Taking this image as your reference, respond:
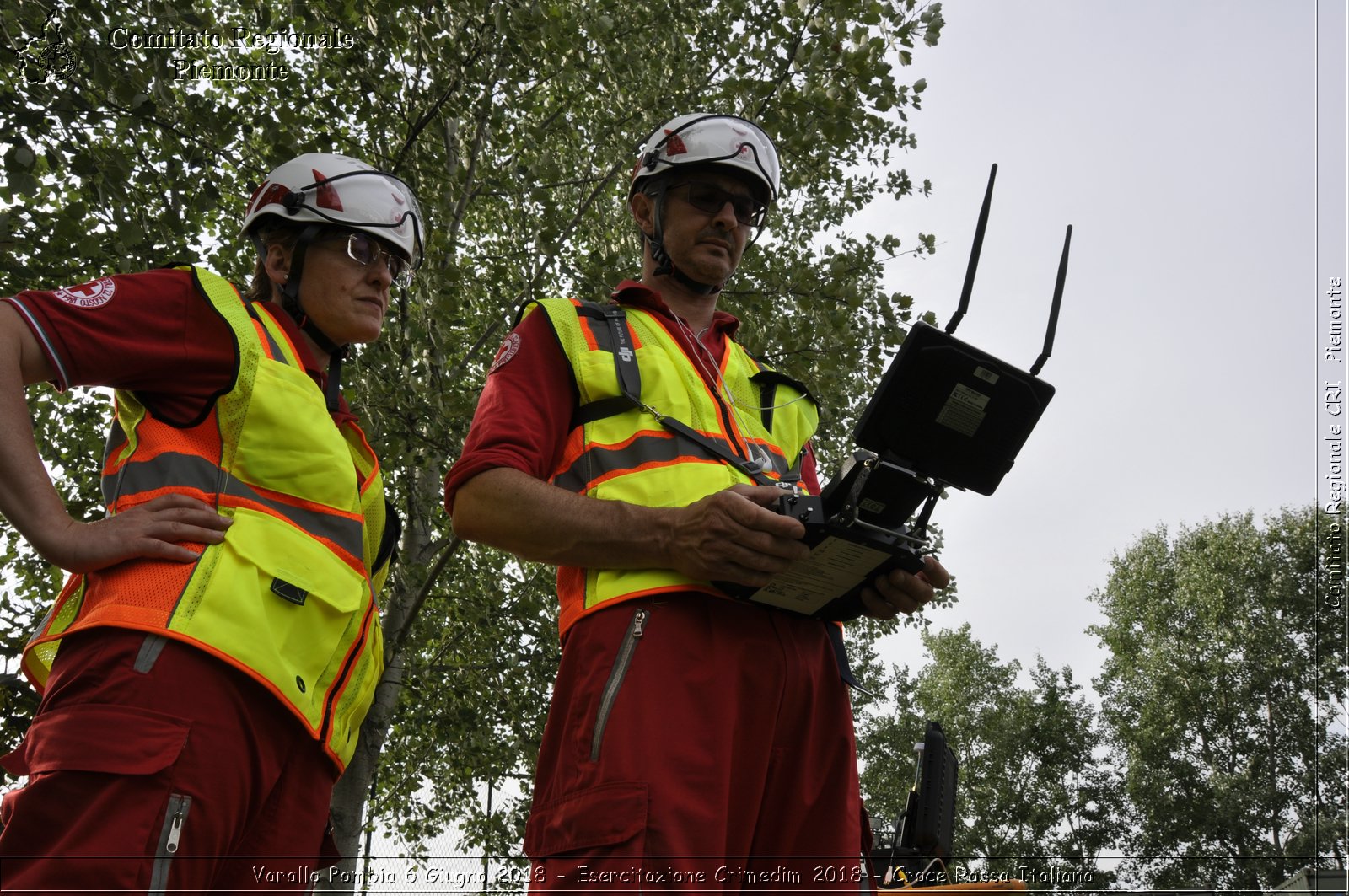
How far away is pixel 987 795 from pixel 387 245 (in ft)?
122

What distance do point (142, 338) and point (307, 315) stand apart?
2.24 ft

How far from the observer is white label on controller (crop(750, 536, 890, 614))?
2254 mm

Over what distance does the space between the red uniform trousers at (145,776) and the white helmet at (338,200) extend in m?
1.50

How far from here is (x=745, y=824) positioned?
2.28 m

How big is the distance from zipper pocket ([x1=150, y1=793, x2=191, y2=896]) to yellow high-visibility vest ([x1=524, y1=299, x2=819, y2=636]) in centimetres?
84

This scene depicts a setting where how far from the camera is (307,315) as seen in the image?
319 cm

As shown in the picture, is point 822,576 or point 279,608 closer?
point 822,576

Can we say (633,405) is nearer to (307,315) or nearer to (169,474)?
(169,474)

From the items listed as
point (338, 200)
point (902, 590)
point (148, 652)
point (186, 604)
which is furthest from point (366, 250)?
point (902, 590)

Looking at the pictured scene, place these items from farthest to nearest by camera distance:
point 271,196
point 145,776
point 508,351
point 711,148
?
point 271,196, point 711,148, point 508,351, point 145,776

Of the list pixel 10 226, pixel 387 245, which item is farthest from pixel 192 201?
pixel 387 245

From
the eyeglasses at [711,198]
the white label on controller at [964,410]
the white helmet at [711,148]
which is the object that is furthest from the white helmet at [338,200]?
the white label on controller at [964,410]

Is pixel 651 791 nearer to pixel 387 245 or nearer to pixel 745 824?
pixel 745 824

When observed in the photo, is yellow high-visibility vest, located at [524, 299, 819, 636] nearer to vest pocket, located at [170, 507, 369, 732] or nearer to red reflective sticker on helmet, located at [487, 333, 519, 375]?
red reflective sticker on helmet, located at [487, 333, 519, 375]
